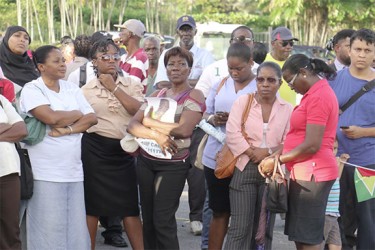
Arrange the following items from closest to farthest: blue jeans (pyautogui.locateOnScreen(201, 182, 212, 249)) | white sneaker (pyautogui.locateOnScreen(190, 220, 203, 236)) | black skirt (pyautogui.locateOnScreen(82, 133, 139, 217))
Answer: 1. black skirt (pyautogui.locateOnScreen(82, 133, 139, 217))
2. blue jeans (pyautogui.locateOnScreen(201, 182, 212, 249))
3. white sneaker (pyautogui.locateOnScreen(190, 220, 203, 236))

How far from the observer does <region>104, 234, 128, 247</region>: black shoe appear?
8406 millimetres

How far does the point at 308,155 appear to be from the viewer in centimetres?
614

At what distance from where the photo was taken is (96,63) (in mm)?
7168

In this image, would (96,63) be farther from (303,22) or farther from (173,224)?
(303,22)

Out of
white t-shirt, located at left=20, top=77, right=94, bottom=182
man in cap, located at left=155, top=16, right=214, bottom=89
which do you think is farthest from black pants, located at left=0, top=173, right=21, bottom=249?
man in cap, located at left=155, top=16, right=214, bottom=89

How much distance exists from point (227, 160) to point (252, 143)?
27 cm

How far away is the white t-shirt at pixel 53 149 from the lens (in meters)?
6.46

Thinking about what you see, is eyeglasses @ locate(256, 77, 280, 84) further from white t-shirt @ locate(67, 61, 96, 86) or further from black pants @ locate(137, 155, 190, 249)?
white t-shirt @ locate(67, 61, 96, 86)

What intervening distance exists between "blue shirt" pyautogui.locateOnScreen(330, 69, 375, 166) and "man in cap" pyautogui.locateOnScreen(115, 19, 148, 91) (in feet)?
9.22

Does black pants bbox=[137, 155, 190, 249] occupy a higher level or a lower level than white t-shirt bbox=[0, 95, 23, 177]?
lower

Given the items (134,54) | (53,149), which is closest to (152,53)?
(134,54)

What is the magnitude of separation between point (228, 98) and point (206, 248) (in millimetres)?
1705

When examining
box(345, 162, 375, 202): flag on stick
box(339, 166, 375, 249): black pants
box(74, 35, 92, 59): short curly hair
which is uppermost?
box(74, 35, 92, 59): short curly hair

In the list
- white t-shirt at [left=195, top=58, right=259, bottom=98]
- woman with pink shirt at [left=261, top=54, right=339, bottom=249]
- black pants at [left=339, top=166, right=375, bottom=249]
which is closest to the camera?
woman with pink shirt at [left=261, top=54, right=339, bottom=249]
